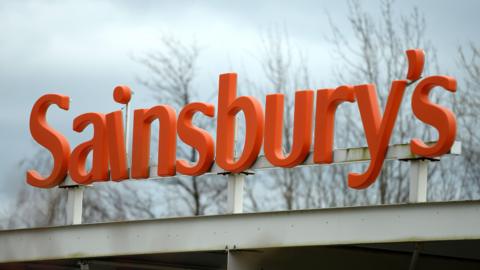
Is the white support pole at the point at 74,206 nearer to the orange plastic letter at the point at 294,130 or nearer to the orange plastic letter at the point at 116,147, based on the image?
the orange plastic letter at the point at 116,147

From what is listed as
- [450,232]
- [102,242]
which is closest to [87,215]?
[102,242]

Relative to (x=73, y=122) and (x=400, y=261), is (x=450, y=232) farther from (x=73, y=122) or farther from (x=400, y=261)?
(x=73, y=122)

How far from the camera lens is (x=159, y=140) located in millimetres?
19141

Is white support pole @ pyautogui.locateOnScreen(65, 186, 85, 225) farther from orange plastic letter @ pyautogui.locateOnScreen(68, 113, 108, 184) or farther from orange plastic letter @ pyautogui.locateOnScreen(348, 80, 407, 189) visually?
orange plastic letter @ pyautogui.locateOnScreen(348, 80, 407, 189)

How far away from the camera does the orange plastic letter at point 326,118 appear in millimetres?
16641

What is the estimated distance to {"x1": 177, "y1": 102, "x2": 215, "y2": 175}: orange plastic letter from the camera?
1812cm

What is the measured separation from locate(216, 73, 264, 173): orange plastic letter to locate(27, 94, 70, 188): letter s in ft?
10.1

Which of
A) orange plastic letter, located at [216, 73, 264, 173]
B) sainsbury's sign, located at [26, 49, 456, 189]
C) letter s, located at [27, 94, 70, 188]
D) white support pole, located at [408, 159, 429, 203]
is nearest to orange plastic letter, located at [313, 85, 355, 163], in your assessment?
sainsbury's sign, located at [26, 49, 456, 189]

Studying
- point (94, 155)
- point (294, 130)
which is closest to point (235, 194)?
point (294, 130)

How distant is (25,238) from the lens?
18656 mm

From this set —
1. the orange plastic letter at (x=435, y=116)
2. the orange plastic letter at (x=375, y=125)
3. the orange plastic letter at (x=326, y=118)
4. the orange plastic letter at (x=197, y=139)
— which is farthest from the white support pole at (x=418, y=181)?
the orange plastic letter at (x=197, y=139)

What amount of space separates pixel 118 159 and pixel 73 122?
1.65 meters

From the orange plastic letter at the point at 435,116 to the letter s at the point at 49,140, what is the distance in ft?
20.9

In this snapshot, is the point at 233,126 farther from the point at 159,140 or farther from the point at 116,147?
the point at 116,147
